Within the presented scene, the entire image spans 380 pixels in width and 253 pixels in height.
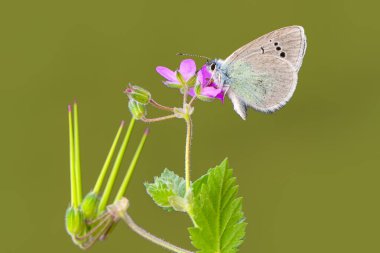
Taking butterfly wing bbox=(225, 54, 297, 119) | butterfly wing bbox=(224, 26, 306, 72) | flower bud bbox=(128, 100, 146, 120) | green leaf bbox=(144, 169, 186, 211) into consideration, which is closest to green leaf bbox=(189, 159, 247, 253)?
green leaf bbox=(144, 169, 186, 211)

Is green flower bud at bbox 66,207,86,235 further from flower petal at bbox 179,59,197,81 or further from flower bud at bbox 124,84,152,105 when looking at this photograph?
flower petal at bbox 179,59,197,81

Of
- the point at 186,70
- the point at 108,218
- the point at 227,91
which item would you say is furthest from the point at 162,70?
the point at 108,218

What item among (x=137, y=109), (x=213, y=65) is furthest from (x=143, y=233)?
(x=213, y=65)

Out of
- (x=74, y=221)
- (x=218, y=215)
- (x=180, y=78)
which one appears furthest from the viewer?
(x=180, y=78)

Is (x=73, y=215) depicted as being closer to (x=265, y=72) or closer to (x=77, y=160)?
(x=77, y=160)

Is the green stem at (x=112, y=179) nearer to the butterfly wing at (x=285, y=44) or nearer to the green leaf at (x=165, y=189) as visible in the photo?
the green leaf at (x=165, y=189)

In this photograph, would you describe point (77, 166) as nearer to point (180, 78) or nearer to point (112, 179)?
point (112, 179)
